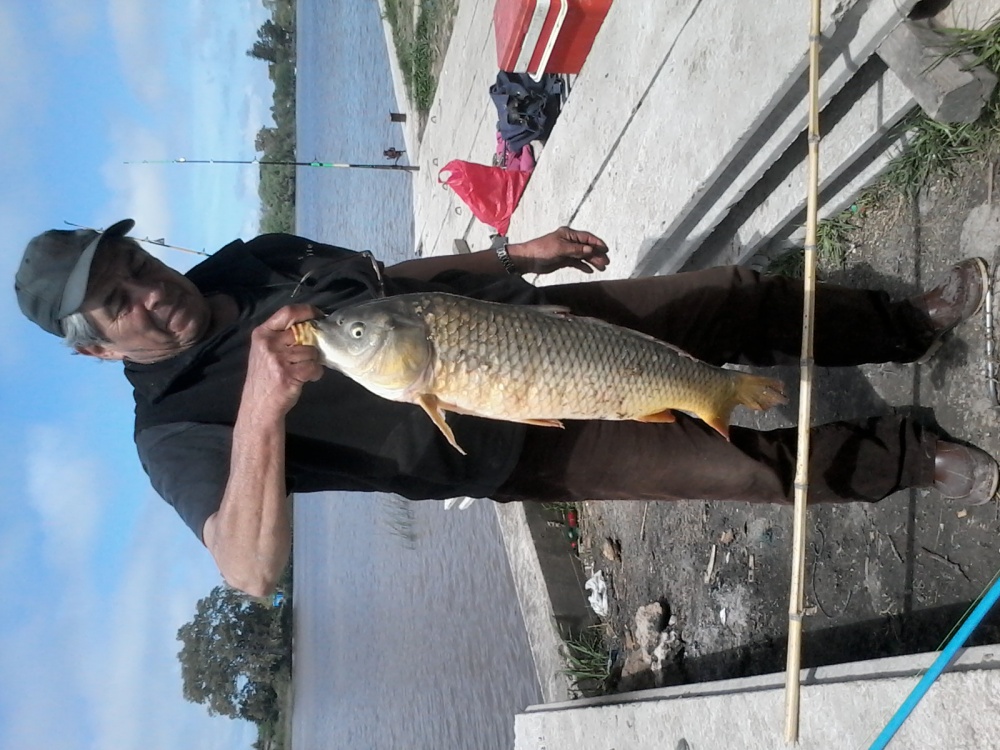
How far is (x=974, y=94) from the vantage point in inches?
103

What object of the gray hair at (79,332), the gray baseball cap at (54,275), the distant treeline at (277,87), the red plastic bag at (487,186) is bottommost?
the gray hair at (79,332)

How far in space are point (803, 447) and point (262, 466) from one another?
1.85m

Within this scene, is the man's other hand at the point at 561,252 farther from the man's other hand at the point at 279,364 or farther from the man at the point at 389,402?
the man's other hand at the point at 279,364

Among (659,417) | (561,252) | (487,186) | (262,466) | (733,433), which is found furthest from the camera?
(487,186)

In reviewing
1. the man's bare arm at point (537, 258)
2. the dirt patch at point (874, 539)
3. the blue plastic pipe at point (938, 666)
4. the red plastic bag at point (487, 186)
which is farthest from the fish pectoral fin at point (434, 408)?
the red plastic bag at point (487, 186)

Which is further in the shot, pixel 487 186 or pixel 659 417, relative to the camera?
pixel 487 186

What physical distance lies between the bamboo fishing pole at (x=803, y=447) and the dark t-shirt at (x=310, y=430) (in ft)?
3.37

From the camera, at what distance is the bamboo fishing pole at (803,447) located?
2512 mm

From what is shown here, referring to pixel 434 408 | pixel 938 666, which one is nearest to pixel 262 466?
pixel 434 408

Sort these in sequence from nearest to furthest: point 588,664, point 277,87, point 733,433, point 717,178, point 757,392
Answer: point 757,392
point 733,433
point 717,178
point 588,664
point 277,87

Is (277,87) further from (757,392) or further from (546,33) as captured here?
(757,392)

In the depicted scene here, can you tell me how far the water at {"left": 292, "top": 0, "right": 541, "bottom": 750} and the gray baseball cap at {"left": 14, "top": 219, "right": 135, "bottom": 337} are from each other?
6.54 meters

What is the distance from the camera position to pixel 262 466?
6.84 feet

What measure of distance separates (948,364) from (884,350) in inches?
10.9
